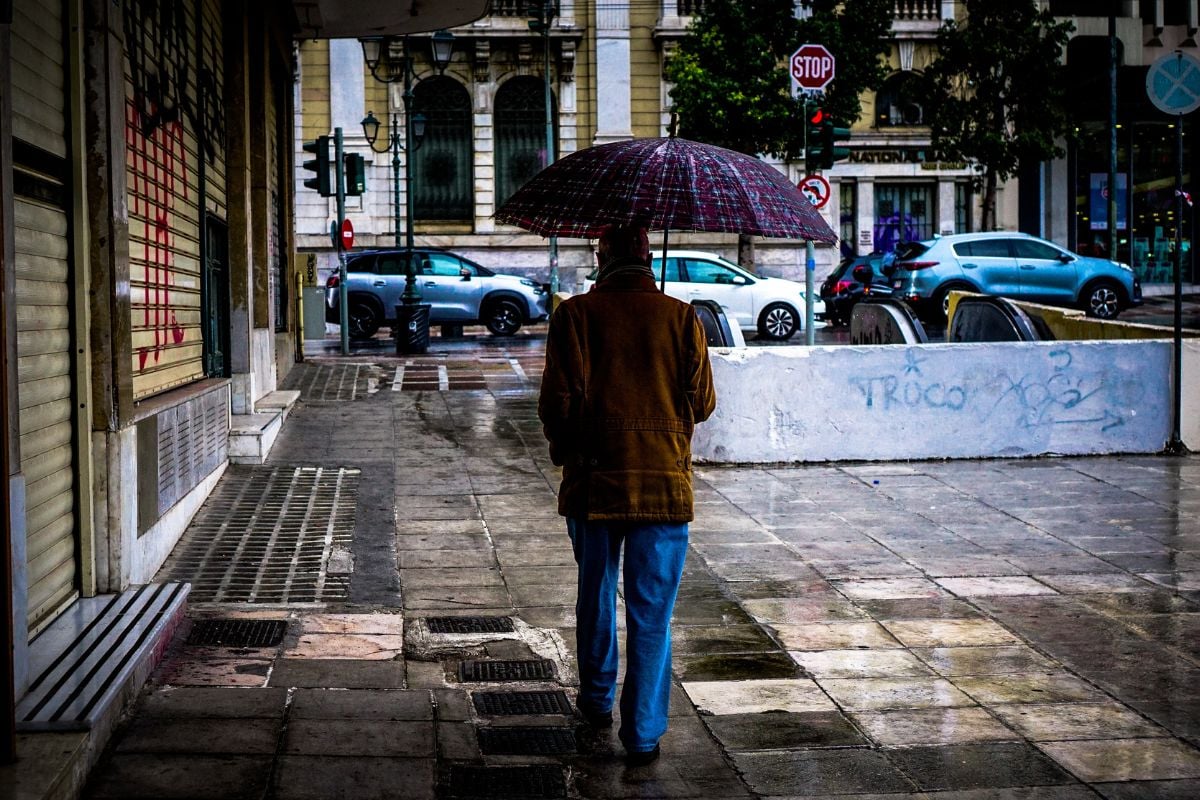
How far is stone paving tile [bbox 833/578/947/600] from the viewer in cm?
712

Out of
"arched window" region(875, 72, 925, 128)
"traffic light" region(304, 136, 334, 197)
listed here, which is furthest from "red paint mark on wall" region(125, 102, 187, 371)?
"arched window" region(875, 72, 925, 128)

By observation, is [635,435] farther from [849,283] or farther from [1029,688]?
[849,283]

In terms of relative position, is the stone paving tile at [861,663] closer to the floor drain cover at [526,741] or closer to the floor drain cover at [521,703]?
the floor drain cover at [521,703]

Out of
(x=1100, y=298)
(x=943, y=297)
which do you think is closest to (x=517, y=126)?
(x=943, y=297)

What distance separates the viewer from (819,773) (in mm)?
4734

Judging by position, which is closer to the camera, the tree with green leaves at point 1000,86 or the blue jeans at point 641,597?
the blue jeans at point 641,597

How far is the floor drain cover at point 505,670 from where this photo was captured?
580cm

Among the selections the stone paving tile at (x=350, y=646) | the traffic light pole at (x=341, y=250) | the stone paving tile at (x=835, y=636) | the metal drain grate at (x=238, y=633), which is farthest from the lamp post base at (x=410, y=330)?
the stone paving tile at (x=835, y=636)

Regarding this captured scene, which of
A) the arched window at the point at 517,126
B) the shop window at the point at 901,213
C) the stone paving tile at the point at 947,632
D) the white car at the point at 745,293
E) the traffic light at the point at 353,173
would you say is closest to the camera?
the stone paving tile at the point at 947,632

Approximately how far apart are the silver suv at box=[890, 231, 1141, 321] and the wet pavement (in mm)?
15140

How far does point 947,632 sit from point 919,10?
115 ft

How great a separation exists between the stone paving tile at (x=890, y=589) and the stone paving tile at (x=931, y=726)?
5.76 ft

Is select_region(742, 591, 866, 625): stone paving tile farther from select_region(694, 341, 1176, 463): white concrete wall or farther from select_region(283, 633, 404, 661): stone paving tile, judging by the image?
select_region(694, 341, 1176, 463): white concrete wall

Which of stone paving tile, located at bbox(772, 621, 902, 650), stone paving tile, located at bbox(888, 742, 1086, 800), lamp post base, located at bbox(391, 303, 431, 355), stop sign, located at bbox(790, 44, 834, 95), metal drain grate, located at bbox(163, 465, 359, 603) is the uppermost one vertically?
stop sign, located at bbox(790, 44, 834, 95)
